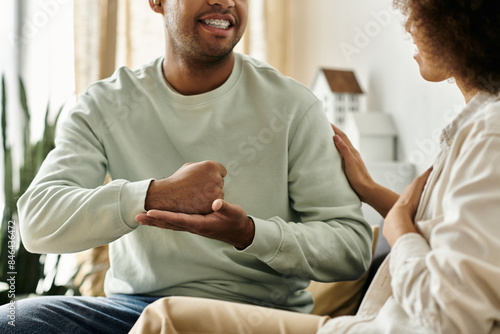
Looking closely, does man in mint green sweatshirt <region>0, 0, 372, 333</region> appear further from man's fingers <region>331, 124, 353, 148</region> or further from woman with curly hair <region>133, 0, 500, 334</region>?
woman with curly hair <region>133, 0, 500, 334</region>

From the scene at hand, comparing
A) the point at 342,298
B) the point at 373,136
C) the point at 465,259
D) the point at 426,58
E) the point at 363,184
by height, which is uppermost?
the point at 426,58

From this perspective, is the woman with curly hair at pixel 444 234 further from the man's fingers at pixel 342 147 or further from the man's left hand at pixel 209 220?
the man's fingers at pixel 342 147

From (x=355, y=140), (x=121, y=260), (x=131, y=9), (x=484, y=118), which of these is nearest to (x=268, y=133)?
(x=121, y=260)

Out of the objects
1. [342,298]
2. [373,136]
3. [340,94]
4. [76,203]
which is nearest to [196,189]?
[76,203]

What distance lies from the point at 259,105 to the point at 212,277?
0.44m

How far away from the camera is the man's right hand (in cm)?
100

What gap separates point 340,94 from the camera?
7.45 ft

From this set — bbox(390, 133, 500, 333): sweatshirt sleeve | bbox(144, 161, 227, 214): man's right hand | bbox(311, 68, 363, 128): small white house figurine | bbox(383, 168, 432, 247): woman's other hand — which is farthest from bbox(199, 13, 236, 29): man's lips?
bbox(311, 68, 363, 128): small white house figurine

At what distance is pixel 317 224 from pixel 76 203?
52 centimetres

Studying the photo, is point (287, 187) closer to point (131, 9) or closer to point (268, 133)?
point (268, 133)

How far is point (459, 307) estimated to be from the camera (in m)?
0.59

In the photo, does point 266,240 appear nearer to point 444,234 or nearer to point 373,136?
point 444,234

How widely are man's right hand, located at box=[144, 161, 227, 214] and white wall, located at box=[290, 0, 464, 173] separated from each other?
90 cm

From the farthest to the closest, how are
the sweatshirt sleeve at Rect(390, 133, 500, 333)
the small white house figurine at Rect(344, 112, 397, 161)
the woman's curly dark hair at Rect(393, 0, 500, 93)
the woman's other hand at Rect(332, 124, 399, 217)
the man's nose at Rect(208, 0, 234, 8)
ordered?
the small white house figurine at Rect(344, 112, 397, 161) → the man's nose at Rect(208, 0, 234, 8) → the woman's other hand at Rect(332, 124, 399, 217) → the woman's curly dark hair at Rect(393, 0, 500, 93) → the sweatshirt sleeve at Rect(390, 133, 500, 333)
